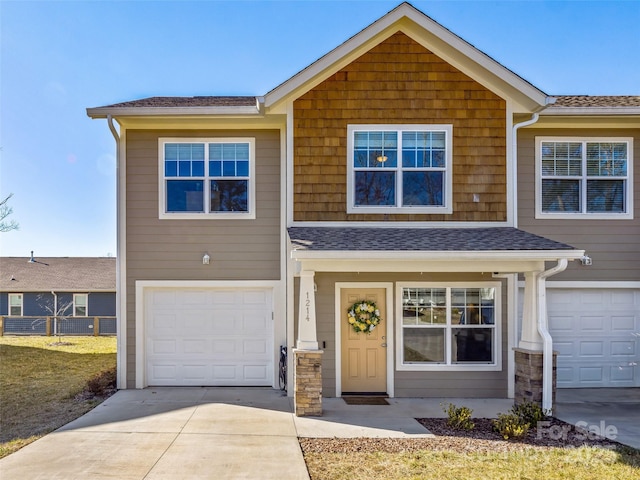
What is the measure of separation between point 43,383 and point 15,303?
15824 mm

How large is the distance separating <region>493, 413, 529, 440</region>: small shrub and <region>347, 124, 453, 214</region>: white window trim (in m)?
3.82

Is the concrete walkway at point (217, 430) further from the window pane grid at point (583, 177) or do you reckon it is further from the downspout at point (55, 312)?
the downspout at point (55, 312)

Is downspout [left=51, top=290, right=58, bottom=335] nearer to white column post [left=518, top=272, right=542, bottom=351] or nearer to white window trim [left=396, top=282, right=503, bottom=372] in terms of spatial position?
white window trim [left=396, top=282, right=503, bottom=372]

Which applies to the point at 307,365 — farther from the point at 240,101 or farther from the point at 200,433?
the point at 240,101

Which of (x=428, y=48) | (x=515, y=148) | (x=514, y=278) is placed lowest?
(x=514, y=278)

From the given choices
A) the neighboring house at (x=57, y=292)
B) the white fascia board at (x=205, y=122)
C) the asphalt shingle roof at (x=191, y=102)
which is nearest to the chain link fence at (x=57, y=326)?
the neighboring house at (x=57, y=292)

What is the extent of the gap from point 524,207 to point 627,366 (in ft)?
13.1

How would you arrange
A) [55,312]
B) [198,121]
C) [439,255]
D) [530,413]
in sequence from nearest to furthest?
[530,413] < [439,255] < [198,121] < [55,312]

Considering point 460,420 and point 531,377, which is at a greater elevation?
point 531,377

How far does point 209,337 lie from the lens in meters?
9.26

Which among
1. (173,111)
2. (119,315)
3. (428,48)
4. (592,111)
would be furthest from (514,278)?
(119,315)

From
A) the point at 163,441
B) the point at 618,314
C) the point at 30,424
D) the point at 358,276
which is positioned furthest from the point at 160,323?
the point at 618,314

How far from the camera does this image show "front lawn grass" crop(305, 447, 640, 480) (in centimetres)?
503

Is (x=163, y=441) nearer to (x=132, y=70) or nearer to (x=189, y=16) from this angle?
(x=189, y=16)
